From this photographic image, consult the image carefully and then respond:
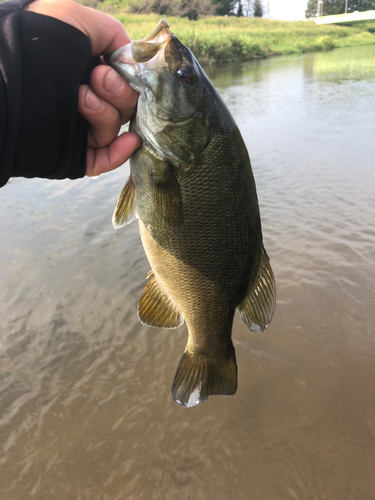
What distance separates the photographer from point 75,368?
3133mm

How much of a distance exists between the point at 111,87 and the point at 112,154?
324 mm

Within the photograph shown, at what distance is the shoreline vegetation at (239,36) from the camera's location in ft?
82.9

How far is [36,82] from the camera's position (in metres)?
1.37

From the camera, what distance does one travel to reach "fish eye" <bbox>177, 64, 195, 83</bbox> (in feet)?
4.83

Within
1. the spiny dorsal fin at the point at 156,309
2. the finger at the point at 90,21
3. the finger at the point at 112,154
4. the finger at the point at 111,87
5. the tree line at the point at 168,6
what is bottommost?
the spiny dorsal fin at the point at 156,309

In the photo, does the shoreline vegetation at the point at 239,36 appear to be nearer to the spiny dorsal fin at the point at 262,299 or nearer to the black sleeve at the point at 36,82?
the black sleeve at the point at 36,82

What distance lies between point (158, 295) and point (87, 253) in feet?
9.35

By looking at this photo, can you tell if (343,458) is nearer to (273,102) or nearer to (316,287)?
(316,287)

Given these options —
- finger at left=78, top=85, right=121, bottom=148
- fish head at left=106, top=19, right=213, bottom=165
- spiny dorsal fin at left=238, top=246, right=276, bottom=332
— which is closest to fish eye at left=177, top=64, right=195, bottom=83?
fish head at left=106, top=19, right=213, bottom=165

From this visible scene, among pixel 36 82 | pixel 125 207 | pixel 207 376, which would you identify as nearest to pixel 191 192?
pixel 125 207

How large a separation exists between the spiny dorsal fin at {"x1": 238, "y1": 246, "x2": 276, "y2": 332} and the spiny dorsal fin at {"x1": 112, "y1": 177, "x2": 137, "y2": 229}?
0.69 metres

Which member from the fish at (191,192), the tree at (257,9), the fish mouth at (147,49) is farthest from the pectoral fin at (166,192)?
the tree at (257,9)

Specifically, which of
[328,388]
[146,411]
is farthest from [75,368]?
[328,388]

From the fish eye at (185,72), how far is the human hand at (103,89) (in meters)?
0.23
